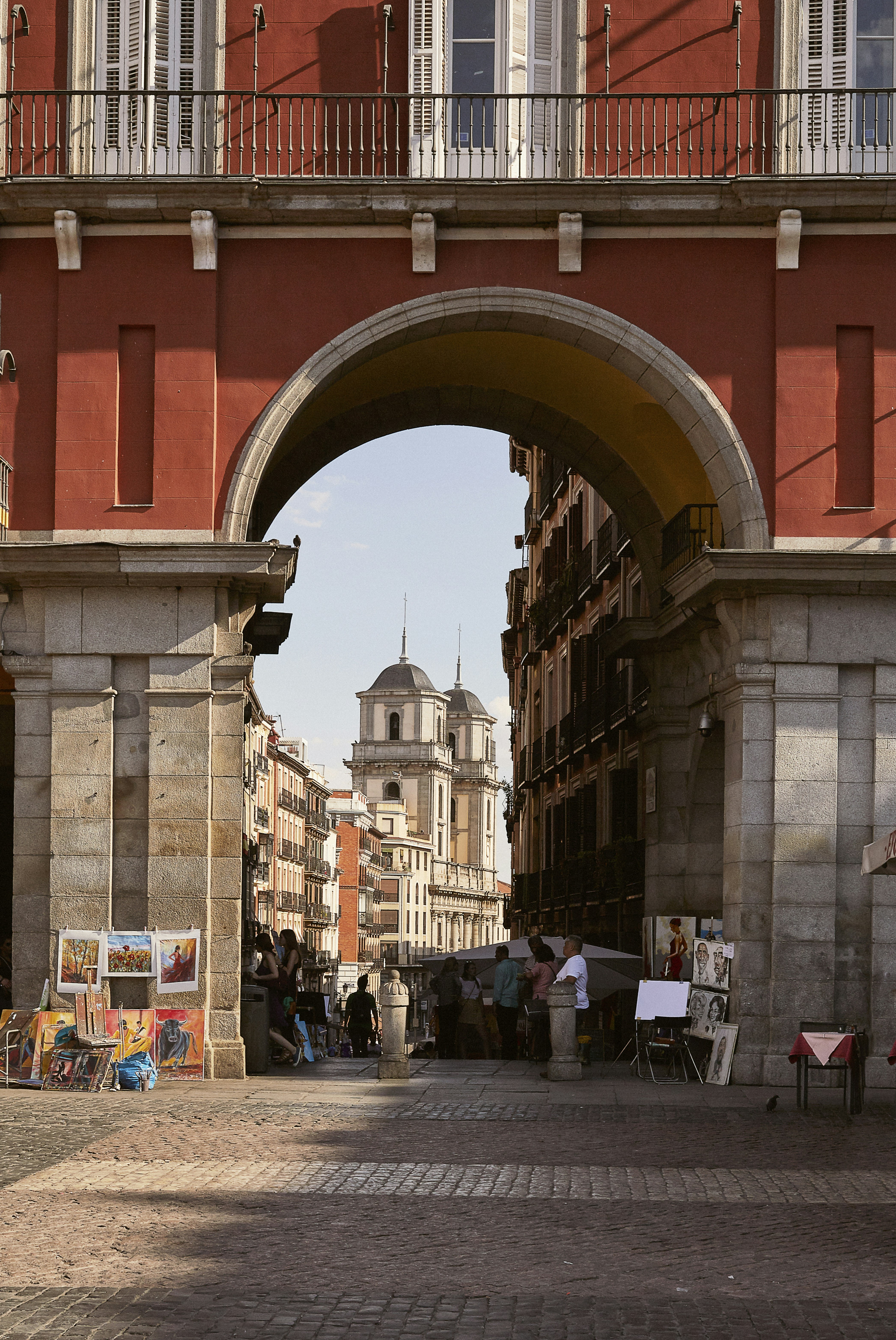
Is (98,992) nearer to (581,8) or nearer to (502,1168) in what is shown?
(502,1168)

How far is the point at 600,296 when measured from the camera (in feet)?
69.9

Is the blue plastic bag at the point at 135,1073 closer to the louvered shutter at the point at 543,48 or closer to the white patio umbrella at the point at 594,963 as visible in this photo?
the white patio umbrella at the point at 594,963

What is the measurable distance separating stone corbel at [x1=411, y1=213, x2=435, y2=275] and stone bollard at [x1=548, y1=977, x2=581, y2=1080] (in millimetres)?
8034

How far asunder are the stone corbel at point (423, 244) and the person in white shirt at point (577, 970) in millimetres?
7679

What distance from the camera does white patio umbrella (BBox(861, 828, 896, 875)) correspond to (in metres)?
15.8

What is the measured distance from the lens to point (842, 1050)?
54.4 feet

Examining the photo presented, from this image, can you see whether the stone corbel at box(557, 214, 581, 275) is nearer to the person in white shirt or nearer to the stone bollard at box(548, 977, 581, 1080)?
the person in white shirt

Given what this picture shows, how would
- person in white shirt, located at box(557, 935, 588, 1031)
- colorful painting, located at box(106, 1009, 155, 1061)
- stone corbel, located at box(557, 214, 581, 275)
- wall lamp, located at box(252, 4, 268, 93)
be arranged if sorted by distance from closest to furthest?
colorful painting, located at box(106, 1009, 155, 1061) → stone corbel, located at box(557, 214, 581, 275) → person in white shirt, located at box(557, 935, 588, 1031) → wall lamp, located at box(252, 4, 268, 93)

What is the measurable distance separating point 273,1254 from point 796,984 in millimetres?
11070

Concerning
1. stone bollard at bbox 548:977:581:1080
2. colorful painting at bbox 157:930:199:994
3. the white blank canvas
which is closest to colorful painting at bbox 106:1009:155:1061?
colorful painting at bbox 157:930:199:994

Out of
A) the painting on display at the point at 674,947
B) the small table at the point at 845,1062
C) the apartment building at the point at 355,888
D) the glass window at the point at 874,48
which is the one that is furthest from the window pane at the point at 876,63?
the apartment building at the point at 355,888

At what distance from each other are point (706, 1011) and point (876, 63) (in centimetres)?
1076

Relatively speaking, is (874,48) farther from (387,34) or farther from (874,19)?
(387,34)

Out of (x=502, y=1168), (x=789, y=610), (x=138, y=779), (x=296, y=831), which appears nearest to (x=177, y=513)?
(x=138, y=779)
